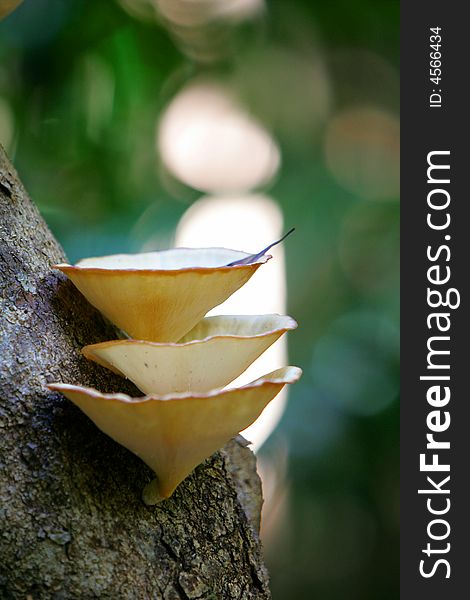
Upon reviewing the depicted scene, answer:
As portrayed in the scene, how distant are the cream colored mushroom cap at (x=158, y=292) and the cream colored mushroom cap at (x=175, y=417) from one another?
0.38ft

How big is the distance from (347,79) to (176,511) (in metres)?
2.43

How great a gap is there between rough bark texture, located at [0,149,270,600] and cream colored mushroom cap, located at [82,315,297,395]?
6 cm

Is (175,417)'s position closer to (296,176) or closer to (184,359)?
(184,359)

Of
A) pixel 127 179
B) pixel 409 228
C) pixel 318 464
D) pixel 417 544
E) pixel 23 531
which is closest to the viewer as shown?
pixel 23 531

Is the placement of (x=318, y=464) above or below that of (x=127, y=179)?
below

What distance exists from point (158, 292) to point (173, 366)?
0.27 ft


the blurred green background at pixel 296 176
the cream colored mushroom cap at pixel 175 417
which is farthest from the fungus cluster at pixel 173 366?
the blurred green background at pixel 296 176

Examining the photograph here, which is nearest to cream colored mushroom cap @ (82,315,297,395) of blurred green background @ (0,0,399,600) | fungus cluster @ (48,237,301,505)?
fungus cluster @ (48,237,301,505)

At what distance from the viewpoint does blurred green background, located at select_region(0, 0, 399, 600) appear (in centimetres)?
189

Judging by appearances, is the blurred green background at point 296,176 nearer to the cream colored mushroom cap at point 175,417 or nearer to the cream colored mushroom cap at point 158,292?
the cream colored mushroom cap at point 158,292

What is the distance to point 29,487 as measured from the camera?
0.57m

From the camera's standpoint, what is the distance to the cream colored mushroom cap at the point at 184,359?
559mm

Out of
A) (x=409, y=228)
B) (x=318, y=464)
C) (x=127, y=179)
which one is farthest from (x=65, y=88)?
(x=318, y=464)

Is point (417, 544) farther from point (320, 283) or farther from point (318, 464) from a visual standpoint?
point (320, 283)
